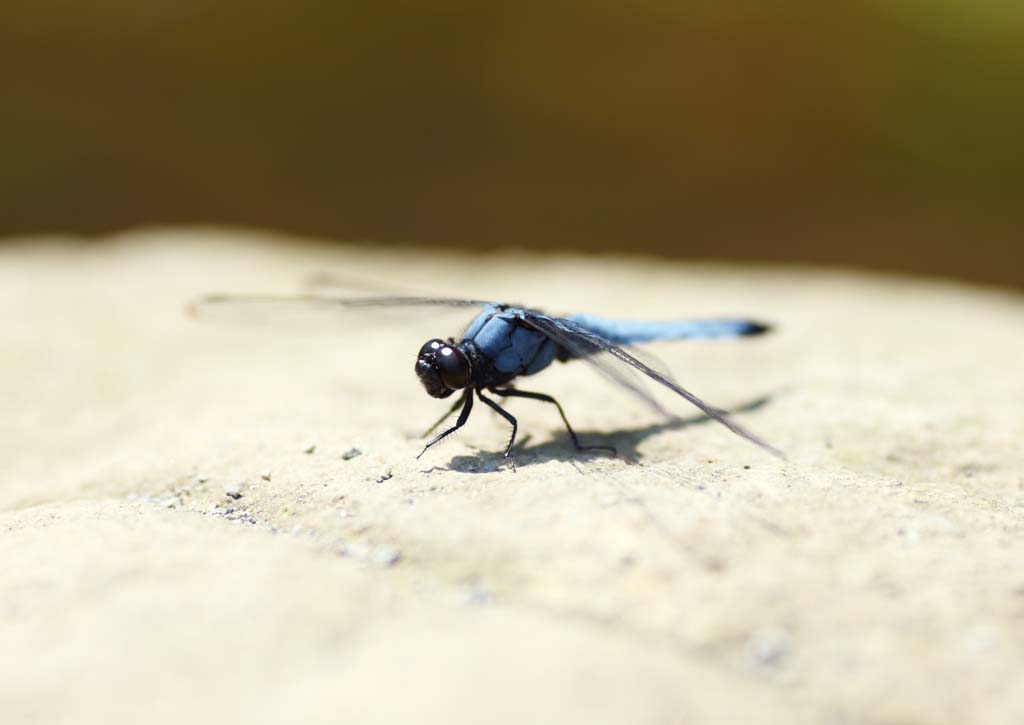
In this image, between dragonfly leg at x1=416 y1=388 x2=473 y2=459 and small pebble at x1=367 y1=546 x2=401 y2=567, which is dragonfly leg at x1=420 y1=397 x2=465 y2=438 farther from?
small pebble at x1=367 y1=546 x2=401 y2=567

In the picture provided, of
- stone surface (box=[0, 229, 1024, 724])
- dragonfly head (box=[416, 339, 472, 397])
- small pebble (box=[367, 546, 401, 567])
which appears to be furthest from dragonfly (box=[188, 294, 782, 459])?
small pebble (box=[367, 546, 401, 567])

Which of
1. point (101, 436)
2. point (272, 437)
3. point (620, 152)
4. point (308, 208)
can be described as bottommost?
point (101, 436)

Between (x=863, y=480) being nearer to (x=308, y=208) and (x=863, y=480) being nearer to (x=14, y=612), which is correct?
(x=14, y=612)

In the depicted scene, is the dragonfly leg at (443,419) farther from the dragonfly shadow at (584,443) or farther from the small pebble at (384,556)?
Result: the small pebble at (384,556)

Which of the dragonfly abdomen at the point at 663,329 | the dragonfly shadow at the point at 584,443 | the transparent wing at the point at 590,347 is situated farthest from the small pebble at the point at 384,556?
the dragonfly abdomen at the point at 663,329

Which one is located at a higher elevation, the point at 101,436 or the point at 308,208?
the point at 308,208

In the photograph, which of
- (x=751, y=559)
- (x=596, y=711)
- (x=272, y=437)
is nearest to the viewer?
(x=596, y=711)

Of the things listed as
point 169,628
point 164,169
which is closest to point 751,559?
point 169,628
